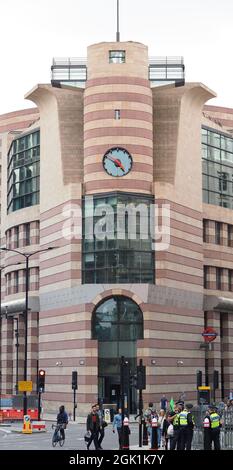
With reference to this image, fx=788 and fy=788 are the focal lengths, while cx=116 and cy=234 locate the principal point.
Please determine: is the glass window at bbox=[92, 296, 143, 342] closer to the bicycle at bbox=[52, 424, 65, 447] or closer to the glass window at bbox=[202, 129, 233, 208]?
the glass window at bbox=[202, 129, 233, 208]

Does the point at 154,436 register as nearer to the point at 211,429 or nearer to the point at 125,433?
the point at 125,433

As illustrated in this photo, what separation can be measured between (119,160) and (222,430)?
38.8 meters

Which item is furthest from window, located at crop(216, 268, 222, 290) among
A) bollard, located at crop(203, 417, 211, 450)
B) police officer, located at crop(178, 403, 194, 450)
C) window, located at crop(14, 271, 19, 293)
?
bollard, located at crop(203, 417, 211, 450)

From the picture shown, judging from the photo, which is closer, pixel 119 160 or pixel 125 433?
pixel 125 433

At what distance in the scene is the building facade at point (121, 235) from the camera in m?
64.6

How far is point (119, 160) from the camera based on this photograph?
217 feet

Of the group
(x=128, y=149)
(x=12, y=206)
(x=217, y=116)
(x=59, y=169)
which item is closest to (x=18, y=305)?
(x=12, y=206)

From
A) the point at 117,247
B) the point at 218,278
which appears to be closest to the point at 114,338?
the point at 117,247

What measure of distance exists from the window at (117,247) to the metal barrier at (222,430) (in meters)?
33.6

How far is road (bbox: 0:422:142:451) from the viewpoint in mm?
34531

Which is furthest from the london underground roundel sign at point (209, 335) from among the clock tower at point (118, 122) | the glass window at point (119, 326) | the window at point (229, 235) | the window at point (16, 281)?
the window at point (16, 281)

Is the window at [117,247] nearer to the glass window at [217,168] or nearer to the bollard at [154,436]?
the glass window at [217,168]

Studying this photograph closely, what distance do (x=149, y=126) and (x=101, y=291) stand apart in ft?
49.0

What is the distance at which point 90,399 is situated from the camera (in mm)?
63250
